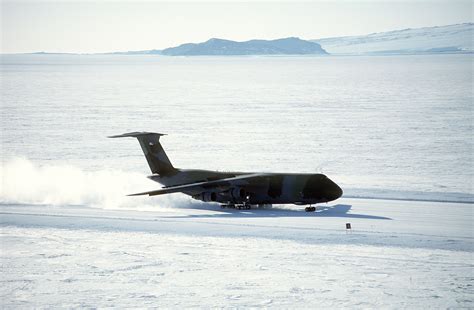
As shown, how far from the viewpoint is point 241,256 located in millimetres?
28812

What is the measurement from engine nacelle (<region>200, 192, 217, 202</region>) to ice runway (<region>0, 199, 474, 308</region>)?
0.61 metres

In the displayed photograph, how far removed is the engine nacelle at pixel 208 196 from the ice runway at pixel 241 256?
1.99ft

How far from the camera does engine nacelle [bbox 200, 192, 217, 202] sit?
1513 inches

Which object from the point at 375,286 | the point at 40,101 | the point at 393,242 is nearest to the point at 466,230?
the point at 393,242

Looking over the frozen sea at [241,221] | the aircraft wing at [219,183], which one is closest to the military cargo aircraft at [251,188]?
the aircraft wing at [219,183]

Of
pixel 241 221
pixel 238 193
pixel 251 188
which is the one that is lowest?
pixel 241 221

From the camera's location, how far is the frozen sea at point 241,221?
24688 millimetres

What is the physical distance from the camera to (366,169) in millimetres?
49719

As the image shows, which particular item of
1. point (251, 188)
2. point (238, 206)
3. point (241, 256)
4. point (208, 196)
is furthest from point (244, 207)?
point (241, 256)

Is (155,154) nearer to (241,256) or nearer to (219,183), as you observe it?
(219,183)

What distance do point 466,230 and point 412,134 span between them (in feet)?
116

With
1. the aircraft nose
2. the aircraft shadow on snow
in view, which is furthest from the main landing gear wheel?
the aircraft nose

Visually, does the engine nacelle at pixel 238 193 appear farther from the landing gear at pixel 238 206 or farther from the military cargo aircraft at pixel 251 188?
the landing gear at pixel 238 206

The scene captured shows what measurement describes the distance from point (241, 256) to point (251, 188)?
926 cm
